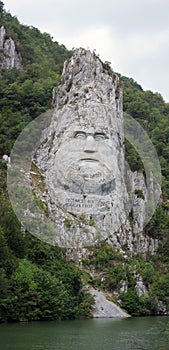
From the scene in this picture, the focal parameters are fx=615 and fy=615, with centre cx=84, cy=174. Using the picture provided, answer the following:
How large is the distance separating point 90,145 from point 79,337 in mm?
28594

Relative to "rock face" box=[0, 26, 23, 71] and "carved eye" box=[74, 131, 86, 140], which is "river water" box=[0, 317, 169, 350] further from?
"rock face" box=[0, 26, 23, 71]

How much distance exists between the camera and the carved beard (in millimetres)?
51094

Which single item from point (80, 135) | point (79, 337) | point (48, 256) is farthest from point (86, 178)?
point (79, 337)

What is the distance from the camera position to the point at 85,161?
172 feet

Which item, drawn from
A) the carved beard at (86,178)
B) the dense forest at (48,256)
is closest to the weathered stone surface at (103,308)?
the dense forest at (48,256)

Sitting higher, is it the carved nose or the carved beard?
the carved nose

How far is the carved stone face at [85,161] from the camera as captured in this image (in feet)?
168

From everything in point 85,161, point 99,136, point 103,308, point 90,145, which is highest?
point 99,136

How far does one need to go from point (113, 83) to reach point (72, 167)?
11.0m

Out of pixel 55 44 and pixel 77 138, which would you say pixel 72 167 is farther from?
pixel 55 44

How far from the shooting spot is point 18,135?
2143 inches

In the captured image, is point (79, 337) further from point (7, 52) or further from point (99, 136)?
point (7, 52)

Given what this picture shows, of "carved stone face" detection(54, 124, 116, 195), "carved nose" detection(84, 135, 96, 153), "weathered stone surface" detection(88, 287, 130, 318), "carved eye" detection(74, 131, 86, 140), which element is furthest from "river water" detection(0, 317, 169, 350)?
"carved eye" detection(74, 131, 86, 140)

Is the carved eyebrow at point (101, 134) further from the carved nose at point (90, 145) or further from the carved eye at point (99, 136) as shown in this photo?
the carved nose at point (90, 145)
